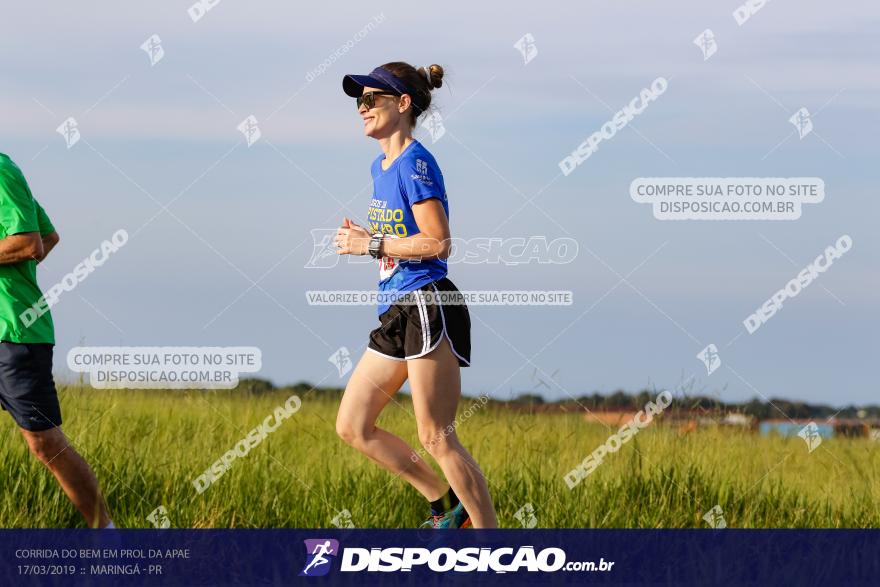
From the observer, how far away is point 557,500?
6781mm

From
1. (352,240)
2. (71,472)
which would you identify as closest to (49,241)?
(71,472)

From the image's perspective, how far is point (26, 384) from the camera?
237 inches

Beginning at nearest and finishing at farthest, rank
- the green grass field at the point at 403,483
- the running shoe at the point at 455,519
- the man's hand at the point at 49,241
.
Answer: the running shoe at the point at 455,519
the man's hand at the point at 49,241
the green grass field at the point at 403,483

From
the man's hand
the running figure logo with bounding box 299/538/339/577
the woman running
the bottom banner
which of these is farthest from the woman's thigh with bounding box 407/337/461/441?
the man's hand

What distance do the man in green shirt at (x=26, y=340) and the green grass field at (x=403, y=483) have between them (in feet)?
2.04

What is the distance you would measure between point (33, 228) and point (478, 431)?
345cm

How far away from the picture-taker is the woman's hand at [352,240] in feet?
18.7

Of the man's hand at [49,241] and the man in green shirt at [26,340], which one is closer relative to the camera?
the man in green shirt at [26,340]

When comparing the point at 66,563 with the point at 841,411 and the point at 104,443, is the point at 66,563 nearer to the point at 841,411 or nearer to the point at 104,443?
the point at 104,443

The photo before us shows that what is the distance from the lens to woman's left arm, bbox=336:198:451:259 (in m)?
5.63

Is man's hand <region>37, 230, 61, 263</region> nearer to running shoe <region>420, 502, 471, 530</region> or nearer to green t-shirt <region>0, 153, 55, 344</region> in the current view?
green t-shirt <region>0, 153, 55, 344</region>

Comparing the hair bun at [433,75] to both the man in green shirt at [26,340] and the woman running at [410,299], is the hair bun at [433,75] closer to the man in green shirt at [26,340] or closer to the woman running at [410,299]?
the woman running at [410,299]

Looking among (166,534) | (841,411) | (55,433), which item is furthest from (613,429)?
(55,433)

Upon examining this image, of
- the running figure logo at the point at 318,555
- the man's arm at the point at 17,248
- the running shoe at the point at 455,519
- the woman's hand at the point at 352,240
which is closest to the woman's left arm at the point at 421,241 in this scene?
the woman's hand at the point at 352,240
